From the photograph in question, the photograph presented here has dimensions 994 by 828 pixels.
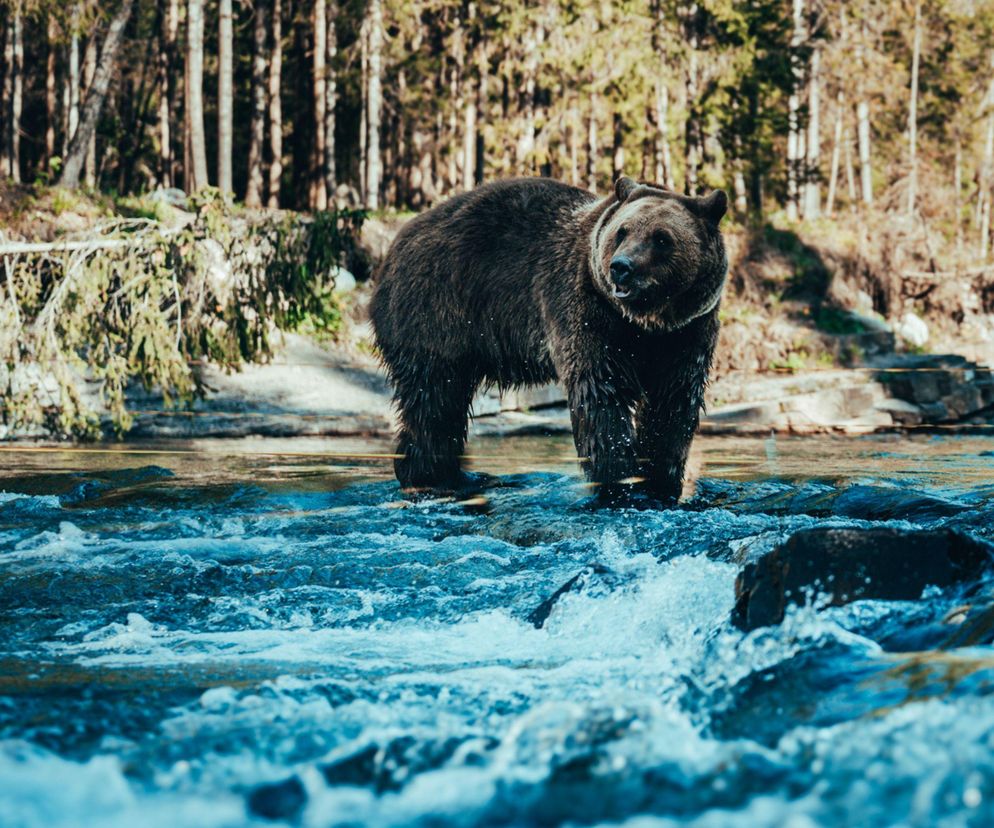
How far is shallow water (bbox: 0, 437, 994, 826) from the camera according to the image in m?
2.71

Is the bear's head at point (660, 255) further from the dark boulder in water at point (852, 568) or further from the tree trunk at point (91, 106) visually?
the tree trunk at point (91, 106)

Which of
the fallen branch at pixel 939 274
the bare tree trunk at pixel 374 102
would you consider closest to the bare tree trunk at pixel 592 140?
the bare tree trunk at pixel 374 102

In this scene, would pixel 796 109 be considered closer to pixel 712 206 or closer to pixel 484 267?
pixel 484 267

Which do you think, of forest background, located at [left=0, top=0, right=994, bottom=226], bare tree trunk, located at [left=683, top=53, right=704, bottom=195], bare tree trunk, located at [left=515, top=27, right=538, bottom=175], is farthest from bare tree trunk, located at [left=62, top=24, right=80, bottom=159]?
bare tree trunk, located at [left=683, top=53, right=704, bottom=195]

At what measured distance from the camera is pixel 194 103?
2052 cm

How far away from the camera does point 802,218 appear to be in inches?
1041

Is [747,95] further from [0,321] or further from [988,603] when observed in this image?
[988,603]

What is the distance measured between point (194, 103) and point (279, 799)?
767 inches

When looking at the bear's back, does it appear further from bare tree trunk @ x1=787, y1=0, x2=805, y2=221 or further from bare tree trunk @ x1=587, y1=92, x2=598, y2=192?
bare tree trunk @ x1=787, y1=0, x2=805, y2=221

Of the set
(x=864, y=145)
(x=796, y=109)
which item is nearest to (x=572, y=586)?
(x=796, y=109)

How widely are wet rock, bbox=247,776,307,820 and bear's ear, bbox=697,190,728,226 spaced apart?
4506mm

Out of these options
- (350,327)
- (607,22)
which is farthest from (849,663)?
(607,22)

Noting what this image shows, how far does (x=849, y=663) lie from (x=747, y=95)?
24131mm

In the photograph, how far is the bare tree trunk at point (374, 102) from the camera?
71.1 feet
